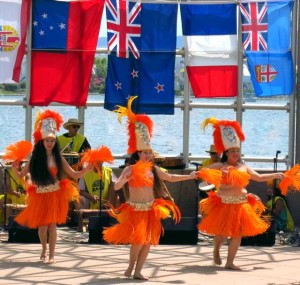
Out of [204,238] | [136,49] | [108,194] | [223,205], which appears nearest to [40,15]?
[136,49]

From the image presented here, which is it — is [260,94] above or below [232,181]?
above

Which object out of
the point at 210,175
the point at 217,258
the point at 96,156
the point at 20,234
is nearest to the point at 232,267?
the point at 217,258

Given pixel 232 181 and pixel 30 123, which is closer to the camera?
pixel 232 181

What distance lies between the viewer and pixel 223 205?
11297 mm

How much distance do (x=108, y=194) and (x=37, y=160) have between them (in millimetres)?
3419

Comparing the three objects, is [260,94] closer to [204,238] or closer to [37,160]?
[204,238]

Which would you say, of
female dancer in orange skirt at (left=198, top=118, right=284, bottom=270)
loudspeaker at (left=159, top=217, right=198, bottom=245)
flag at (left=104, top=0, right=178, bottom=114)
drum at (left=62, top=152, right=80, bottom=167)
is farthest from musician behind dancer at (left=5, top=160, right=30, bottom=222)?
female dancer in orange skirt at (left=198, top=118, right=284, bottom=270)

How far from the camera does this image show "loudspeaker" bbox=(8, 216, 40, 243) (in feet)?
43.9

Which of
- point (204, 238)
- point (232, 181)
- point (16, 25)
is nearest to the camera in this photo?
point (232, 181)

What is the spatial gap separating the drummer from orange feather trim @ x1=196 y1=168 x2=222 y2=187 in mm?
4415

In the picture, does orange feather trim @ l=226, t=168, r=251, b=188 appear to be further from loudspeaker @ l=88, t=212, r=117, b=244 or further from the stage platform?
loudspeaker @ l=88, t=212, r=117, b=244

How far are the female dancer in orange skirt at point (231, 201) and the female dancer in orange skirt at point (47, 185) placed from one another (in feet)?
5.13

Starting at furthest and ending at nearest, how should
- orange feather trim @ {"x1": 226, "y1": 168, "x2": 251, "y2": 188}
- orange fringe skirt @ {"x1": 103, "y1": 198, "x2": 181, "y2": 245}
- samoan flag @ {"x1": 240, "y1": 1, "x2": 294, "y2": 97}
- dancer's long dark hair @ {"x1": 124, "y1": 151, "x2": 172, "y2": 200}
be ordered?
samoan flag @ {"x1": 240, "y1": 1, "x2": 294, "y2": 97} < orange feather trim @ {"x1": 226, "y1": 168, "x2": 251, "y2": 188} < dancer's long dark hair @ {"x1": 124, "y1": 151, "x2": 172, "y2": 200} < orange fringe skirt @ {"x1": 103, "y1": 198, "x2": 181, "y2": 245}

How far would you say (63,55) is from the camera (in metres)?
15.8
